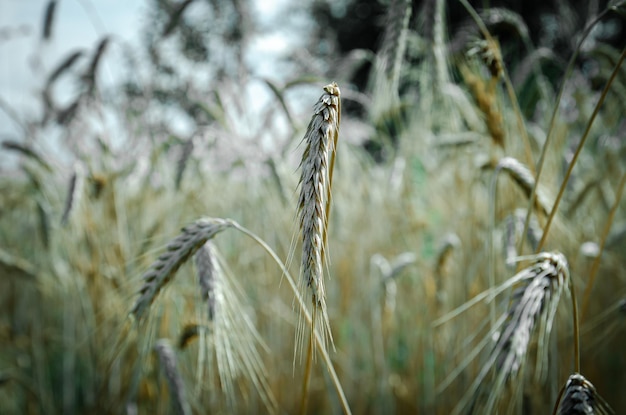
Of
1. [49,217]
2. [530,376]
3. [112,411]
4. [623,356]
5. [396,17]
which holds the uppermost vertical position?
[396,17]

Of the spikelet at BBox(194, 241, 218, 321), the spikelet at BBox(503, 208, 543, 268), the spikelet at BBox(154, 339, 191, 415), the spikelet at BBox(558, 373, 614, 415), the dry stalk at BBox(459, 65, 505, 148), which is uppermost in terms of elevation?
the dry stalk at BBox(459, 65, 505, 148)

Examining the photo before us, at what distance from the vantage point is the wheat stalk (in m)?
0.72

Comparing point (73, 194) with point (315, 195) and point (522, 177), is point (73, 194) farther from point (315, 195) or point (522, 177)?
point (522, 177)

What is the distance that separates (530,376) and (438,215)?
0.86m

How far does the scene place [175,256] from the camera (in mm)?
732

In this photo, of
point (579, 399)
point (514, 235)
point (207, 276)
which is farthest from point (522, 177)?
point (207, 276)

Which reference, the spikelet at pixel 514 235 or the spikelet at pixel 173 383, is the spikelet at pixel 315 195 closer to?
the spikelet at pixel 173 383

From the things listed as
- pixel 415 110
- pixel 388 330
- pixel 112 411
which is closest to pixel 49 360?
pixel 112 411

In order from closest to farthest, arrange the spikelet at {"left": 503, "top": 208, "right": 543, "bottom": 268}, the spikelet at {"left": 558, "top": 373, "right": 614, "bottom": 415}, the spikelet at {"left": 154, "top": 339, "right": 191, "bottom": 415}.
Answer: the spikelet at {"left": 558, "top": 373, "right": 614, "bottom": 415}, the spikelet at {"left": 154, "top": 339, "right": 191, "bottom": 415}, the spikelet at {"left": 503, "top": 208, "right": 543, "bottom": 268}

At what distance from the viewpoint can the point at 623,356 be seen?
147 centimetres

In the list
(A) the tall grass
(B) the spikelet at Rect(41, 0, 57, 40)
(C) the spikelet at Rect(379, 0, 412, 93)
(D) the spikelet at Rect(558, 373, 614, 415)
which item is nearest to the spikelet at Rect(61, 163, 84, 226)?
(A) the tall grass

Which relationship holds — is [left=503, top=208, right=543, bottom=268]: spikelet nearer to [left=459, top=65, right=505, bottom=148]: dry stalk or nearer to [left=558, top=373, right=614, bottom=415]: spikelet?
[left=459, top=65, right=505, bottom=148]: dry stalk

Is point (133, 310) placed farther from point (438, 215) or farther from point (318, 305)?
point (438, 215)

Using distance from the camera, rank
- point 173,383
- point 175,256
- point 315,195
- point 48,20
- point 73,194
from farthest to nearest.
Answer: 1. point 48,20
2. point 73,194
3. point 173,383
4. point 175,256
5. point 315,195
